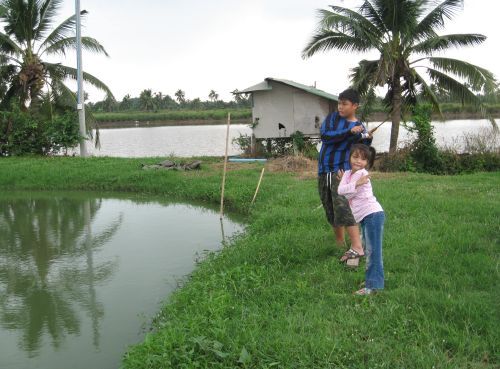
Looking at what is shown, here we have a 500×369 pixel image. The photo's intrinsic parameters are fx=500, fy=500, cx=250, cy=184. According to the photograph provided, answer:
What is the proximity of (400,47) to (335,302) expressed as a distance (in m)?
11.5

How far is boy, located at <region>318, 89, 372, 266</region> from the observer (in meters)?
4.45

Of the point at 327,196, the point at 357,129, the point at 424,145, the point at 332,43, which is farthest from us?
the point at 332,43

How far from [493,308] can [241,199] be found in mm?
6348

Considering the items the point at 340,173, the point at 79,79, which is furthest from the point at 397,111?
the point at 340,173

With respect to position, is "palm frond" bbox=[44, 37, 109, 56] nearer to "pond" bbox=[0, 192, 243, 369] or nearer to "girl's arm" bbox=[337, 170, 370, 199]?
"pond" bbox=[0, 192, 243, 369]

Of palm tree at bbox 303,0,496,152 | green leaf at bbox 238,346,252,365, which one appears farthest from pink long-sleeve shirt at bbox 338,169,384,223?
palm tree at bbox 303,0,496,152

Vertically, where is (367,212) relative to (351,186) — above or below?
below

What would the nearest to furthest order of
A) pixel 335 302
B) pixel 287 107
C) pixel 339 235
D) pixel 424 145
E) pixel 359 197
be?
pixel 335 302, pixel 359 197, pixel 339 235, pixel 424 145, pixel 287 107

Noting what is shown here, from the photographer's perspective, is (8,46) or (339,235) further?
(8,46)

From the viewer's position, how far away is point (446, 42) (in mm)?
13250

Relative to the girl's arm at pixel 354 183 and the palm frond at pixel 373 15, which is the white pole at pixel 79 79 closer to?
the palm frond at pixel 373 15

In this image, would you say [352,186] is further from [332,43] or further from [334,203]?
[332,43]

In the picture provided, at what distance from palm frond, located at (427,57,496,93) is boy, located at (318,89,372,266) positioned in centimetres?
980

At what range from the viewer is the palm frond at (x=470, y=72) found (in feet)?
42.2
